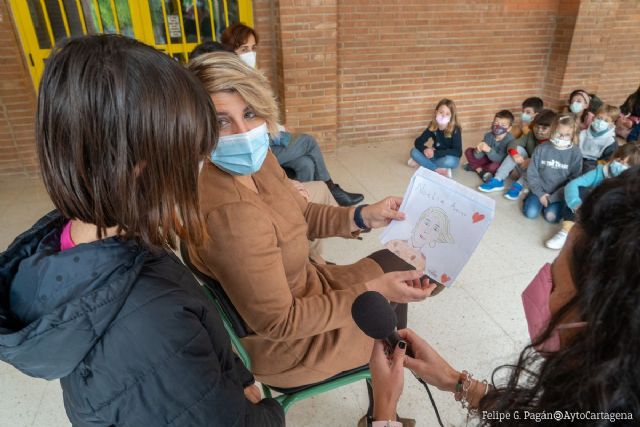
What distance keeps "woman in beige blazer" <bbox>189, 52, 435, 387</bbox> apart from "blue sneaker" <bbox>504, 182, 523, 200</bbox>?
107 inches

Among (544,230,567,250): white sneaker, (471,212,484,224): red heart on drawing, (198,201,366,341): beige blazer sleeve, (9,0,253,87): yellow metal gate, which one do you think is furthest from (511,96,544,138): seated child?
(198,201,366,341): beige blazer sleeve

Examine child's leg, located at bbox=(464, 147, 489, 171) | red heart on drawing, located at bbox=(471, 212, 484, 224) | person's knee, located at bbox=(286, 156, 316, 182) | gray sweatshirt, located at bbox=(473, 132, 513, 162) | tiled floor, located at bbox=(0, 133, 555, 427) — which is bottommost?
tiled floor, located at bbox=(0, 133, 555, 427)

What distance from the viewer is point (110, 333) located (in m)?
0.75

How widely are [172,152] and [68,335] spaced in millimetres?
362

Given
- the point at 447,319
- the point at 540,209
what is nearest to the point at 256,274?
the point at 447,319

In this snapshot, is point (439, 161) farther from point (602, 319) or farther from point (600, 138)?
point (602, 319)

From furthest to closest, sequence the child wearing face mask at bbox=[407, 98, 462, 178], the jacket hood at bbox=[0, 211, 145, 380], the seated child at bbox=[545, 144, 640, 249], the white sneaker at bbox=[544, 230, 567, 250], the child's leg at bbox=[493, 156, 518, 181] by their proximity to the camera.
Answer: the child wearing face mask at bbox=[407, 98, 462, 178] → the child's leg at bbox=[493, 156, 518, 181] → the white sneaker at bbox=[544, 230, 567, 250] → the seated child at bbox=[545, 144, 640, 249] → the jacket hood at bbox=[0, 211, 145, 380]

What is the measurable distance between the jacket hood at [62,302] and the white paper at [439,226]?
1.02 metres

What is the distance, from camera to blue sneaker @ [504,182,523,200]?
3.88 meters

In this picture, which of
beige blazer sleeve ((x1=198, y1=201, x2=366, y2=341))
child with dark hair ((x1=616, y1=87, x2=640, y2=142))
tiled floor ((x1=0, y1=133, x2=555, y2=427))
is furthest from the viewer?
child with dark hair ((x1=616, y1=87, x2=640, y2=142))

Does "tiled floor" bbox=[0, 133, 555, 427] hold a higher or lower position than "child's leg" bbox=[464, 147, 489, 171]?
lower

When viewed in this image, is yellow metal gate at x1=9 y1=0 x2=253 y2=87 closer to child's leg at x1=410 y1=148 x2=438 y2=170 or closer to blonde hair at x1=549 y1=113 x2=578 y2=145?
child's leg at x1=410 y1=148 x2=438 y2=170

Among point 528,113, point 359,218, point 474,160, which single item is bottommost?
point 474,160

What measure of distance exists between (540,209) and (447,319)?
69.1 inches
